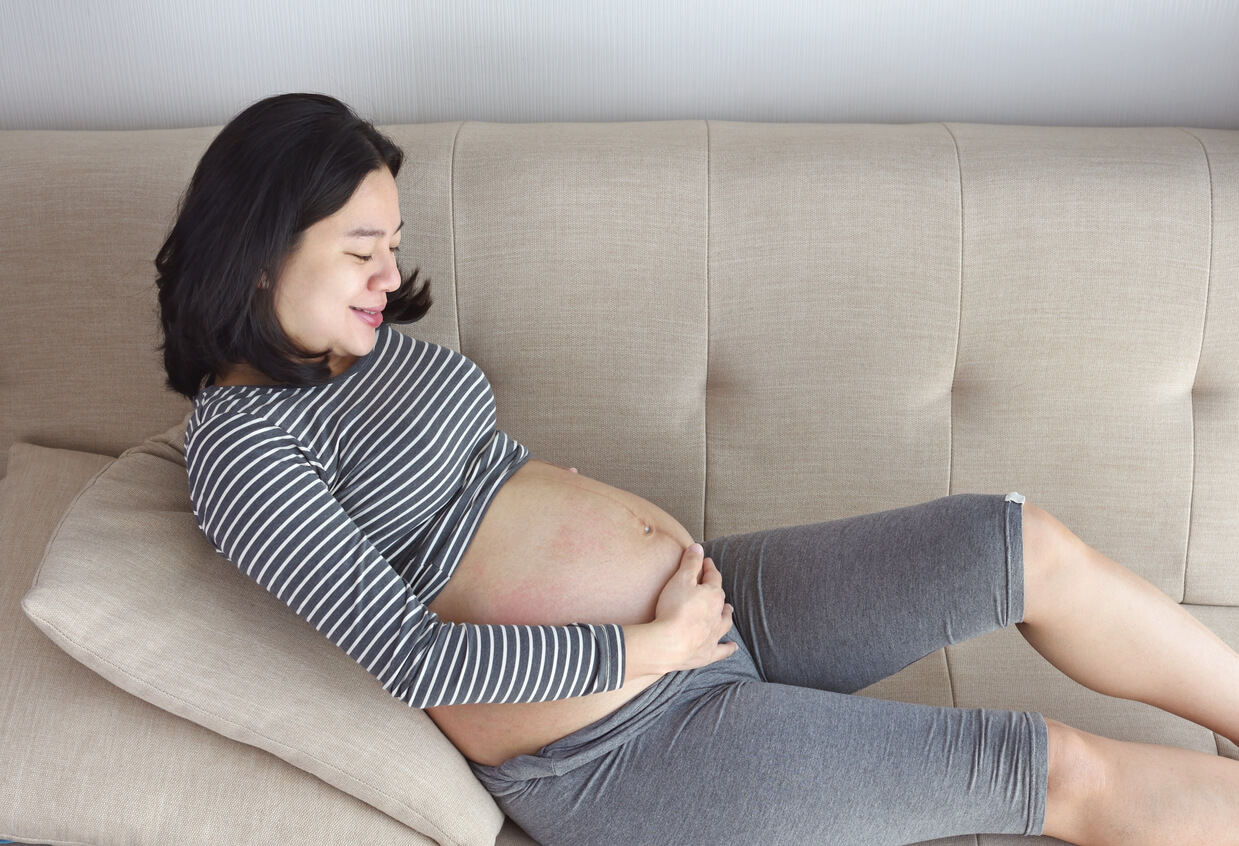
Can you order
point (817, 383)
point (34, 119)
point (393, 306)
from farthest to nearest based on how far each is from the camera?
point (34, 119)
point (817, 383)
point (393, 306)

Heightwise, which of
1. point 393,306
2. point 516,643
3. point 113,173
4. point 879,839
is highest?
point 113,173

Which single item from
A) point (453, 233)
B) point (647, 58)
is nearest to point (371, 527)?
point (453, 233)

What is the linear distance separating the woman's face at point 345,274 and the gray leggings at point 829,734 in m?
0.49

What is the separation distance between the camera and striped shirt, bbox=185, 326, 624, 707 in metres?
0.91

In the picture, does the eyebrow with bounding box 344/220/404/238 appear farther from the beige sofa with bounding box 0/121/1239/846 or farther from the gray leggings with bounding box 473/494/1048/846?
the gray leggings with bounding box 473/494/1048/846

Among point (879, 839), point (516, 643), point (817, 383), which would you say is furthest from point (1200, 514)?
point (516, 643)

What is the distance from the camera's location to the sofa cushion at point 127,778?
94 cm

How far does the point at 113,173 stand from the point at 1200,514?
5.14 ft

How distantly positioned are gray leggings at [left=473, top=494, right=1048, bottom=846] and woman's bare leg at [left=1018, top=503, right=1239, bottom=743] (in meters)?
0.03

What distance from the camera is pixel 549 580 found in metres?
1.03

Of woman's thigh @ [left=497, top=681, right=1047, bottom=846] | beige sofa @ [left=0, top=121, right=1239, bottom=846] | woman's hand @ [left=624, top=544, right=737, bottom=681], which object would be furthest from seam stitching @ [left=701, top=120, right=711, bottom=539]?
woman's thigh @ [left=497, top=681, right=1047, bottom=846]

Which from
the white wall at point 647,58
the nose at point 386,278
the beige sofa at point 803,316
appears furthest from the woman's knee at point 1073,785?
the white wall at point 647,58

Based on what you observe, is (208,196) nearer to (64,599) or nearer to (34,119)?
(64,599)

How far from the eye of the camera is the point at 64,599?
92cm
